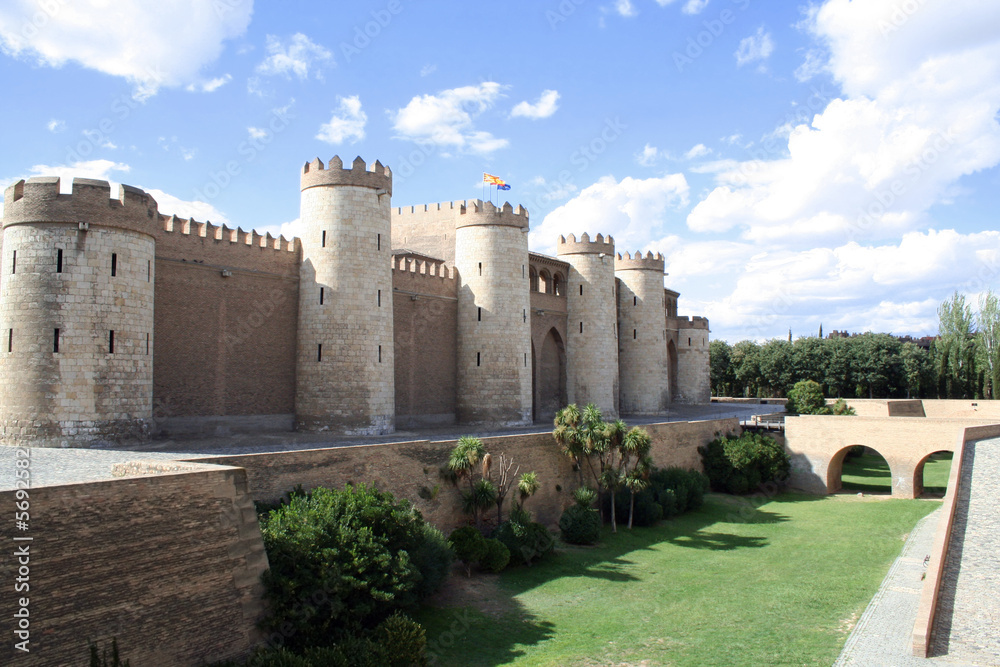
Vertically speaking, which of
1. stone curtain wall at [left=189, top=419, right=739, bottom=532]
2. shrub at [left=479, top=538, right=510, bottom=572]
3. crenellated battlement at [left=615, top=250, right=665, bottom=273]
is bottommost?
shrub at [left=479, top=538, right=510, bottom=572]

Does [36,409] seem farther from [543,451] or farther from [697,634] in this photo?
[697,634]

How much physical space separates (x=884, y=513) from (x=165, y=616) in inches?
1053

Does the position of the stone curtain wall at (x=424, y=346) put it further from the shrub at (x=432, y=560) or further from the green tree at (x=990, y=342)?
the green tree at (x=990, y=342)

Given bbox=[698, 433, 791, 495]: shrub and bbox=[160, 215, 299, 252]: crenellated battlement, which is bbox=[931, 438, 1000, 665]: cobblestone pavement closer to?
bbox=[698, 433, 791, 495]: shrub

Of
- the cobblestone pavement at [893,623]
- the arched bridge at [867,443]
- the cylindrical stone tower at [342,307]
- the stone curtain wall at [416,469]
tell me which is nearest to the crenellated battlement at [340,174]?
the cylindrical stone tower at [342,307]

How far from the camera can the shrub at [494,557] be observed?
19.6m

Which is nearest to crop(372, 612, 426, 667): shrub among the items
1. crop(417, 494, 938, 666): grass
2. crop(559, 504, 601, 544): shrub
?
crop(417, 494, 938, 666): grass

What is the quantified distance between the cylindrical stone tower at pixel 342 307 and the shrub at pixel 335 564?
7915 mm

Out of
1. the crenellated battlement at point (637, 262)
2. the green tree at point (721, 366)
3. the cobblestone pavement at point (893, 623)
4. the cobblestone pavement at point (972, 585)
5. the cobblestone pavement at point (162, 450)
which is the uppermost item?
the crenellated battlement at point (637, 262)

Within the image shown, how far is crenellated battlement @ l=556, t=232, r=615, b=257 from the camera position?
124 feet

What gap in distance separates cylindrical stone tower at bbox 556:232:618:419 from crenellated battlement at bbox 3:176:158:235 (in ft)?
76.0

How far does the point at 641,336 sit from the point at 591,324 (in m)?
5.36

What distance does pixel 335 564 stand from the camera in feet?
47.0

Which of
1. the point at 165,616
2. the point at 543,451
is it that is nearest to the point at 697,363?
the point at 543,451
